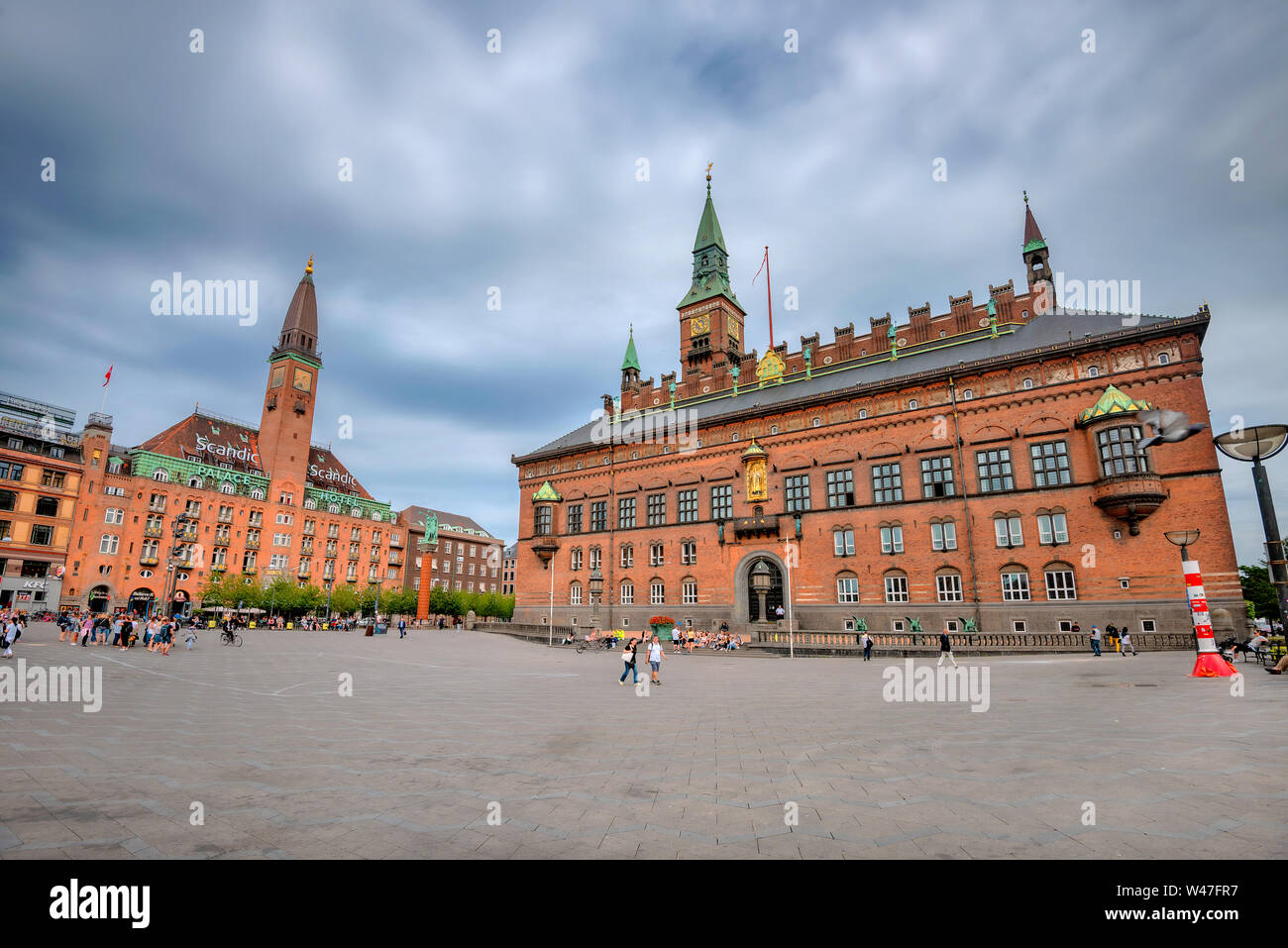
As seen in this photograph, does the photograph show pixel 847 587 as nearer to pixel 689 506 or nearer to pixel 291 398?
pixel 689 506

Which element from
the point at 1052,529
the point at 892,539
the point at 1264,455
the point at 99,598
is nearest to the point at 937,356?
the point at 892,539

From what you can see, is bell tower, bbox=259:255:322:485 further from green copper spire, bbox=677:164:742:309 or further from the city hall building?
green copper spire, bbox=677:164:742:309

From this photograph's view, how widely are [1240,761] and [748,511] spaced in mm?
36764

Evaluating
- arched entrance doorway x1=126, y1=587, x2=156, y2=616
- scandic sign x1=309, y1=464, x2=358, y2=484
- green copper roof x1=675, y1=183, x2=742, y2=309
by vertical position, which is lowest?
arched entrance doorway x1=126, y1=587, x2=156, y2=616

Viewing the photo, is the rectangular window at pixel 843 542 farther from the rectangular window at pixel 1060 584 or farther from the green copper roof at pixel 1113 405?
the green copper roof at pixel 1113 405

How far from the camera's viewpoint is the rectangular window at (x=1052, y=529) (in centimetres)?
3253

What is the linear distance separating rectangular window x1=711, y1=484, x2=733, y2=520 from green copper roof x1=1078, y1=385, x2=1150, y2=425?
22174 millimetres

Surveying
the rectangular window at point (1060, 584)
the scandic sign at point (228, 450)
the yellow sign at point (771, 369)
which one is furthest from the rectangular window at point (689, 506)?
the scandic sign at point (228, 450)

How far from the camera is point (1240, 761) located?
7246mm

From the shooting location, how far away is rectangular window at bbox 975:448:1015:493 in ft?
114

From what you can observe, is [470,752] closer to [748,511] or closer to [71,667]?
[71,667]

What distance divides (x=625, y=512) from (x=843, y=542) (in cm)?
1880

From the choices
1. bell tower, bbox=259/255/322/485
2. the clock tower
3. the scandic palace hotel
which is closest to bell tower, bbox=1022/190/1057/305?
the scandic palace hotel
